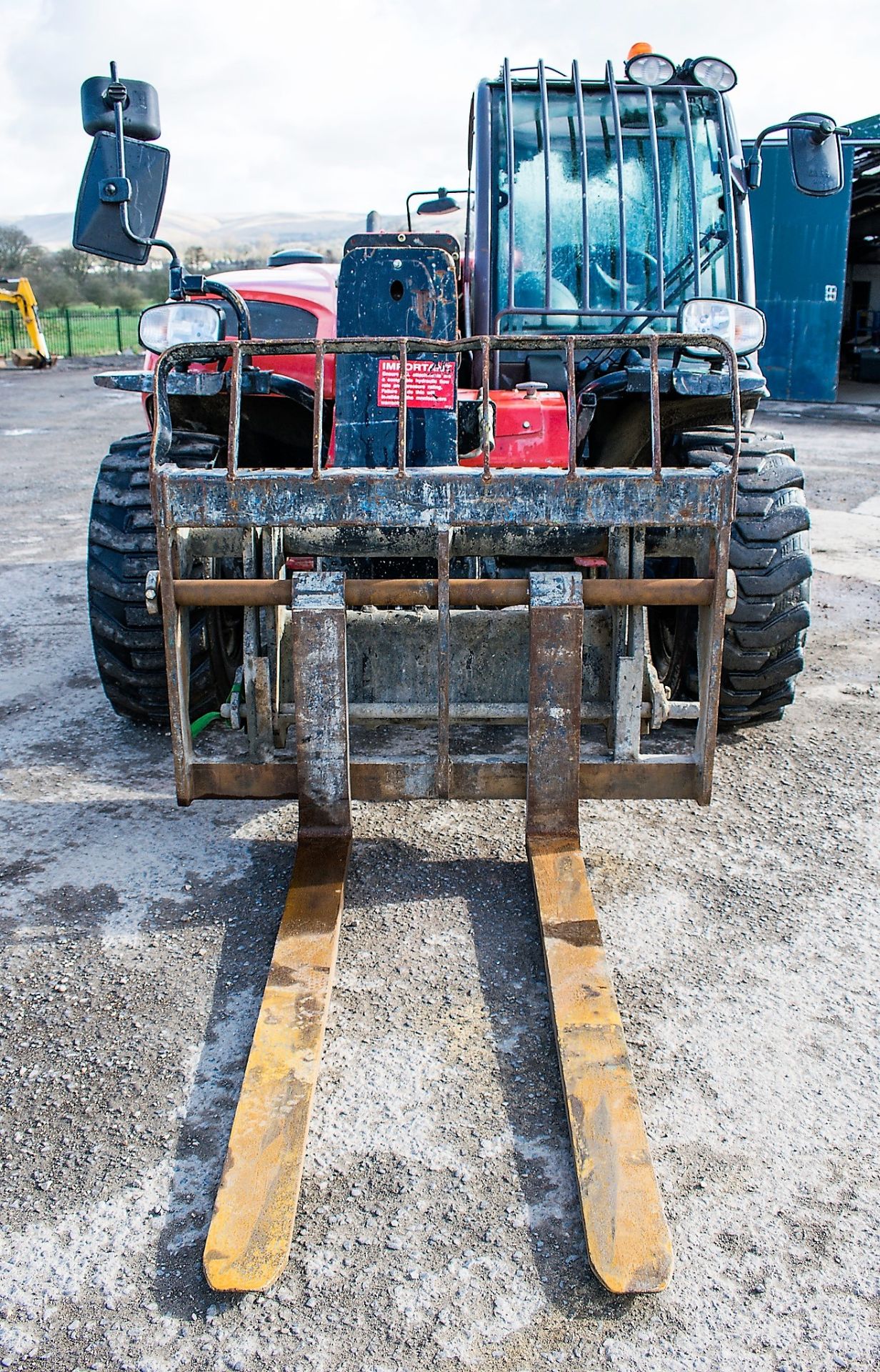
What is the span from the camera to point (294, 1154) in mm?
2576

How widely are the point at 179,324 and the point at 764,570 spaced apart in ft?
8.21

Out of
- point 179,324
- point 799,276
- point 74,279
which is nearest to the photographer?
point 179,324

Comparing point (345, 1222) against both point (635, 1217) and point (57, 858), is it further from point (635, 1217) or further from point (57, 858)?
point (57, 858)

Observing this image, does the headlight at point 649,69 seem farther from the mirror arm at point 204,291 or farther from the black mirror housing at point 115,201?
the black mirror housing at point 115,201

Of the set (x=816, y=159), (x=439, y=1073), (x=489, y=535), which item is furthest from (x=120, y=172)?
(x=439, y=1073)

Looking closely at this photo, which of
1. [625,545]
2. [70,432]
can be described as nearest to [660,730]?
[625,545]

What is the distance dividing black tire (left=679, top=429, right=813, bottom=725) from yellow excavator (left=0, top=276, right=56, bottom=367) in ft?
70.2

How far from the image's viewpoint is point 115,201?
4094 mm

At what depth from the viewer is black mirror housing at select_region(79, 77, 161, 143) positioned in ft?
13.0

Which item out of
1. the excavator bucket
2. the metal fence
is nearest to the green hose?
the excavator bucket

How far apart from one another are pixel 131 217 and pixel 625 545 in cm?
217

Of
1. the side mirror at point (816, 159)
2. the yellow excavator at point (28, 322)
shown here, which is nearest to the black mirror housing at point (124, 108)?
the side mirror at point (816, 159)

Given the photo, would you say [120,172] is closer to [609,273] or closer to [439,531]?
[439,531]

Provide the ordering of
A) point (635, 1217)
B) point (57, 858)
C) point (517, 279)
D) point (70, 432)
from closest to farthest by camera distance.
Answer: point (635, 1217) → point (57, 858) → point (517, 279) → point (70, 432)
